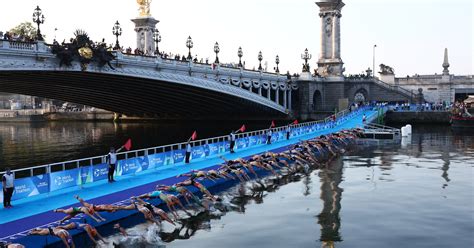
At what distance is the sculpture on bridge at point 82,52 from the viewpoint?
4234 centimetres

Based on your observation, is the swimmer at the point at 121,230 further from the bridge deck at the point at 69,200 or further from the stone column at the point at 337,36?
the stone column at the point at 337,36

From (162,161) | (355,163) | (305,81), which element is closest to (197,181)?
(162,161)

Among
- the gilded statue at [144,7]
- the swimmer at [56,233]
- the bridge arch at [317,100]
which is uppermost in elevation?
the gilded statue at [144,7]

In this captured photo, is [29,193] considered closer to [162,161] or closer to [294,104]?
[162,161]

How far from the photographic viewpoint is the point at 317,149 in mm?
44875

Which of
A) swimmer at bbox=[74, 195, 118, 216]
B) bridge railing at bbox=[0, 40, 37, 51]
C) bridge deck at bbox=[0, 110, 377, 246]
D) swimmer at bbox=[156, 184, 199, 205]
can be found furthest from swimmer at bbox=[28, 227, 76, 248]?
bridge railing at bbox=[0, 40, 37, 51]

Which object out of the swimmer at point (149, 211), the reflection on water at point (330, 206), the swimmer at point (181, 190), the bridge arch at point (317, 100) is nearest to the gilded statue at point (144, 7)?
the bridge arch at point (317, 100)

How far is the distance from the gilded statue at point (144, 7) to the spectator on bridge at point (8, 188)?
274 ft

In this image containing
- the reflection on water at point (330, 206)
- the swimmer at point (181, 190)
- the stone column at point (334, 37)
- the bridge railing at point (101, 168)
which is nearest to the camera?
the reflection on water at point (330, 206)

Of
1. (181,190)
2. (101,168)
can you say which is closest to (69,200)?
(101,168)

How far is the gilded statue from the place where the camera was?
100363 millimetres

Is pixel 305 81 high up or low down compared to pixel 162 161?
up

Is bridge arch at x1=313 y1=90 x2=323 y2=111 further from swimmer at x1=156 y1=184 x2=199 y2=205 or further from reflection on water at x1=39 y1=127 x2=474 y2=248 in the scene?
swimmer at x1=156 y1=184 x2=199 y2=205

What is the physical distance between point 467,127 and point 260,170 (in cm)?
5172
